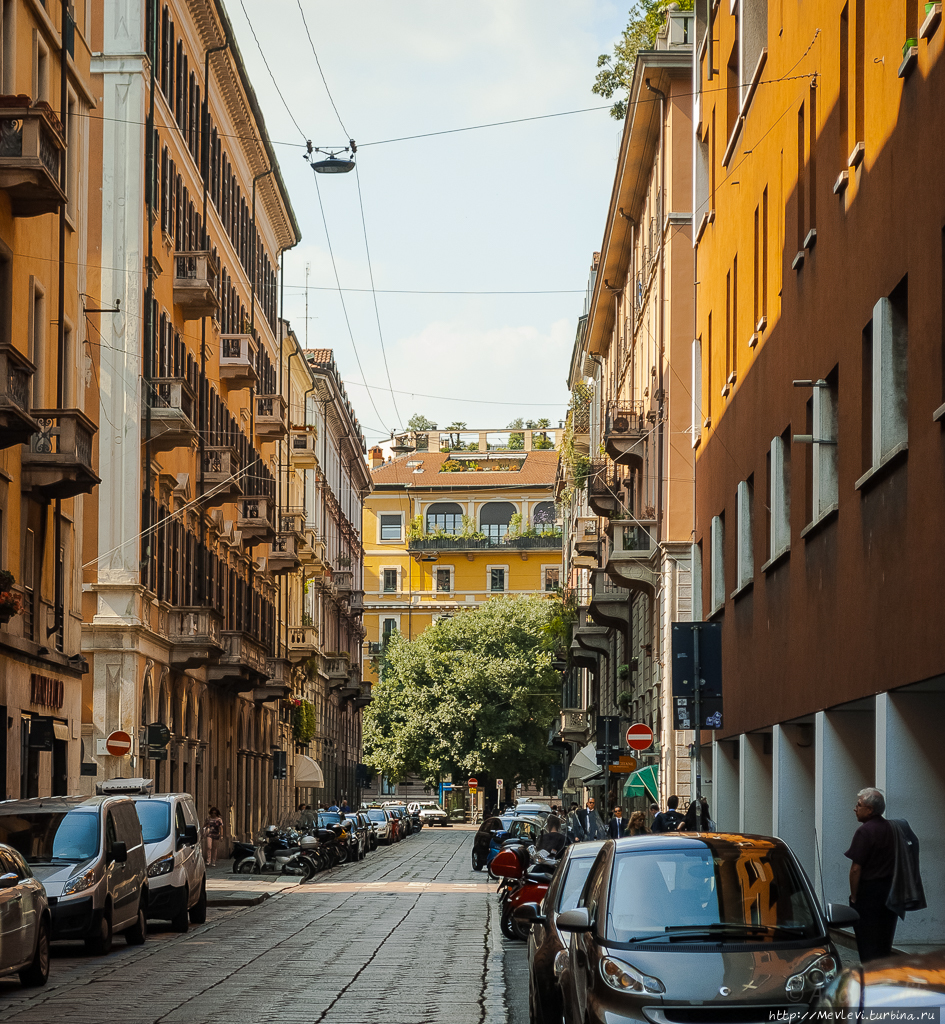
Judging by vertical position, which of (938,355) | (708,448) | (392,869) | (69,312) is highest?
(69,312)

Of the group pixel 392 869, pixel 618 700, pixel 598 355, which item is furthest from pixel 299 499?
pixel 392 869

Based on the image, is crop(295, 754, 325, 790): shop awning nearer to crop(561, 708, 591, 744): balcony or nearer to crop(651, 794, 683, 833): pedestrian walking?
crop(561, 708, 591, 744): balcony

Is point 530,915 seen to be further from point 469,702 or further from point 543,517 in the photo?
point 543,517

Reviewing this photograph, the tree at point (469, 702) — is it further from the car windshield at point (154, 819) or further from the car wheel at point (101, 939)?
the car wheel at point (101, 939)

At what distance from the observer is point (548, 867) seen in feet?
59.1

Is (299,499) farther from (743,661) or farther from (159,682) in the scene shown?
(743,661)

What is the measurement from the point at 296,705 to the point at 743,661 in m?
43.2

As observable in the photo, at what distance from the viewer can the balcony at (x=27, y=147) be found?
81.7 feet

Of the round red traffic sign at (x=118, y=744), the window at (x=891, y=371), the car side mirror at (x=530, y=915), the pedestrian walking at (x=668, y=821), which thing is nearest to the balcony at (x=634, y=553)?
the pedestrian walking at (x=668, y=821)

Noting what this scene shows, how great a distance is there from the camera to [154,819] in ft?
79.8

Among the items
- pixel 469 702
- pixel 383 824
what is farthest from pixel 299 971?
pixel 469 702

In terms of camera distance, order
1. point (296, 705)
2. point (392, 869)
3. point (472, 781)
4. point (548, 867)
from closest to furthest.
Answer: point (548, 867) → point (392, 869) → point (296, 705) → point (472, 781)

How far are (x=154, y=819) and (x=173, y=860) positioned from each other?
948 millimetres

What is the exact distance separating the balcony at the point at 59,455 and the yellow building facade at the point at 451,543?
86.4 meters
